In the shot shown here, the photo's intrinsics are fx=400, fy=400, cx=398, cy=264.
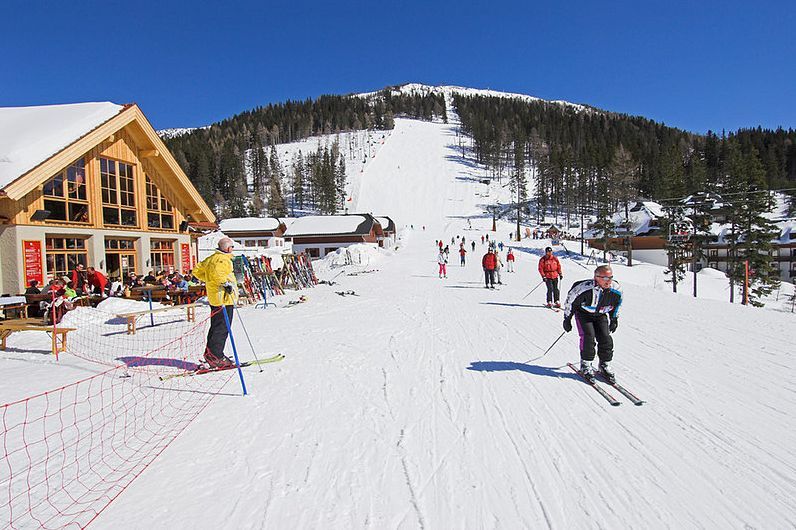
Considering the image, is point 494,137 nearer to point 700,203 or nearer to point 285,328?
point 700,203

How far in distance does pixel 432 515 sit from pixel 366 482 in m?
0.59

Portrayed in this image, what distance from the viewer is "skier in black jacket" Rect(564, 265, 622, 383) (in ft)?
16.5

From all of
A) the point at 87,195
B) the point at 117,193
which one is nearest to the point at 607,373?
the point at 87,195

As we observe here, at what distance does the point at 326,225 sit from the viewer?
155 ft

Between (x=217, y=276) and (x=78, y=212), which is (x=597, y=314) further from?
(x=78, y=212)

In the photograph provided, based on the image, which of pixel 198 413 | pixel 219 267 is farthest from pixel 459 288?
pixel 198 413

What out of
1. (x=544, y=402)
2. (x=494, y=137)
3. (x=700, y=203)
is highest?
(x=494, y=137)

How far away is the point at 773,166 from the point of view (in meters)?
74.4

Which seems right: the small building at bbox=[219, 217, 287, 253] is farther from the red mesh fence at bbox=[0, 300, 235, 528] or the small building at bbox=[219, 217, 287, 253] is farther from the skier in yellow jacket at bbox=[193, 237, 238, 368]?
the skier in yellow jacket at bbox=[193, 237, 238, 368]

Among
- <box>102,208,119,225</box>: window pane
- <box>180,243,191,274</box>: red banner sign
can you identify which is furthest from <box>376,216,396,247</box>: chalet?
<box>102,208,119,225</box>: window pane

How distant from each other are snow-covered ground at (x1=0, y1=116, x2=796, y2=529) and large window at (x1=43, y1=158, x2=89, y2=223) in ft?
21.5

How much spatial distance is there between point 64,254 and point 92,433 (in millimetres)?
12656

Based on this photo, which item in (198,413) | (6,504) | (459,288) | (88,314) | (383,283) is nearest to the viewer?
(6,504)

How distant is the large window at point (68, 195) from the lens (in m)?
12.9
